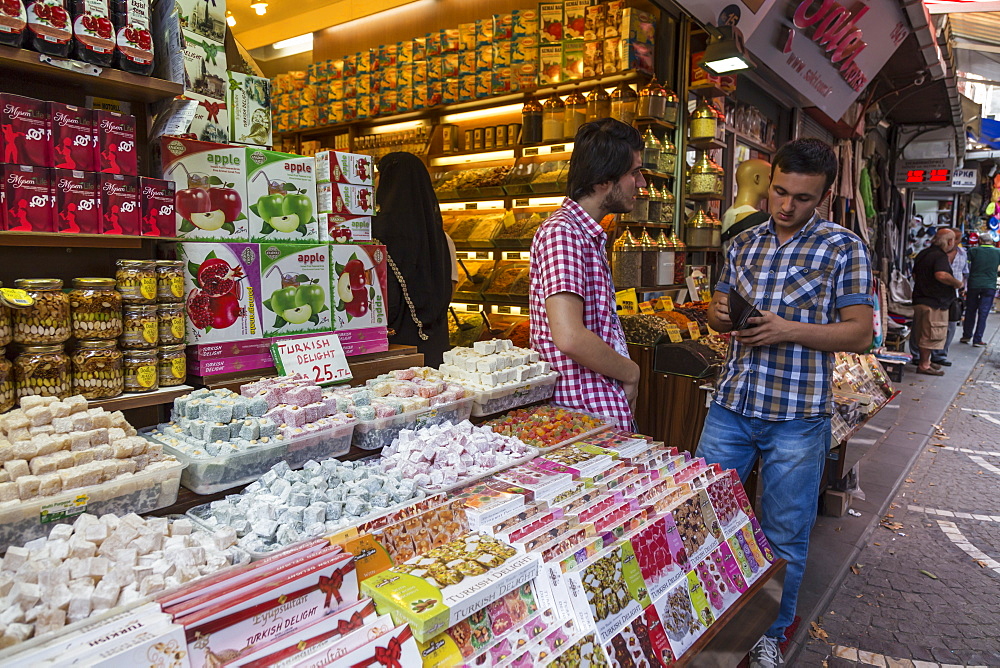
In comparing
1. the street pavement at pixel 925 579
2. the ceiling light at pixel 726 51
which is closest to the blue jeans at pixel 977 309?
the street pavement at pixel 925 579

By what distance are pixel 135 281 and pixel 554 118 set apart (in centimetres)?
395

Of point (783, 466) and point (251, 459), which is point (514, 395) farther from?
point (783, 466)

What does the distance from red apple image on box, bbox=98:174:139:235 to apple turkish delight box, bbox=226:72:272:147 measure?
1.99 feet

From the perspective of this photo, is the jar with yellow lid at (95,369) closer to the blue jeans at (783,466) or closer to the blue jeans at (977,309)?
the blue jeans at (783,466)

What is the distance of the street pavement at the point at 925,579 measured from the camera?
8.91 ft

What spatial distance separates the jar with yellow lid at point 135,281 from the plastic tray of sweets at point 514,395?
1.00 m

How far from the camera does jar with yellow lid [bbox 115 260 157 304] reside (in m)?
1.70

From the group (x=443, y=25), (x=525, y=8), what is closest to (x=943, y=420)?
(x=525, y=8)

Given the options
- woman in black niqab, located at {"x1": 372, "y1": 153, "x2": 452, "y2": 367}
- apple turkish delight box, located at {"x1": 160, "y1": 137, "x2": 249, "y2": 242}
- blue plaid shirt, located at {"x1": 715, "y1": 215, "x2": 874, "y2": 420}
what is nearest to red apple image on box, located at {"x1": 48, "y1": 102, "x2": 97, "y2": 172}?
apple turkish delight box, located at {"x1": 160, "y1": 137, "x2": 249, "y2": 242}

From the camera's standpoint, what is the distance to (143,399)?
1.74m

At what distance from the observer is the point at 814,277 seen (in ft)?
7.57

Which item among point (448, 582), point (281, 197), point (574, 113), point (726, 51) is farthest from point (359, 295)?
point (574, 113)

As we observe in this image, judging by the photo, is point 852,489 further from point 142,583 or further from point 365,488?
point 142,583

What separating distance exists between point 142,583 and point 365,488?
509 mm
